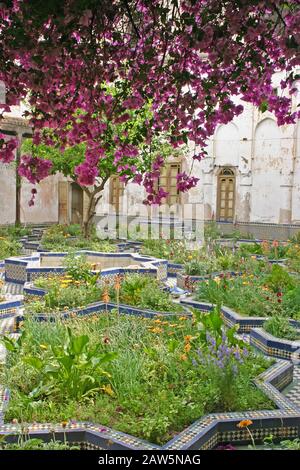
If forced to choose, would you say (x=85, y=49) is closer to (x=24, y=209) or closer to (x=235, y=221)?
(x=235, y=221)

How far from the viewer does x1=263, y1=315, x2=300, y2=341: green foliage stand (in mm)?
6357

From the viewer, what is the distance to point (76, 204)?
21.4 metres

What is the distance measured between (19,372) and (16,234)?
40.2 ft

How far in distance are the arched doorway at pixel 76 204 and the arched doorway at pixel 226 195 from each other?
567 cm

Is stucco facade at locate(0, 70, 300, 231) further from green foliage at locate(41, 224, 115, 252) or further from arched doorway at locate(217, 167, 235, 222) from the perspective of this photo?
green foliage at locate(41, 224, 115, 252)

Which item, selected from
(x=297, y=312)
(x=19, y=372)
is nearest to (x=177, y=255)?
(x=297, y=312)

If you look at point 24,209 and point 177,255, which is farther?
point 24,209

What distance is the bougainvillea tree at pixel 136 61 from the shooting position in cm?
311

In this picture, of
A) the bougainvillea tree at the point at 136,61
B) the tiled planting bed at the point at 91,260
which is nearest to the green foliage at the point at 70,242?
the tiled planting bed at the point at 91,260

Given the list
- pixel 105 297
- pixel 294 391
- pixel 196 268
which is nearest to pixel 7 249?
pixel 196 268

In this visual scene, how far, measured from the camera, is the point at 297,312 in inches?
280

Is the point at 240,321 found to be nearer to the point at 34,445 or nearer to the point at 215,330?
the point at 215,330

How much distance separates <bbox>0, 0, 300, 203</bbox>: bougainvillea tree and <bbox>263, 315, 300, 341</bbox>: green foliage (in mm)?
2761

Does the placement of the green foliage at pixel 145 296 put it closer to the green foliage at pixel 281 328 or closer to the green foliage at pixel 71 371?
the green foliage at pixel 281 328
